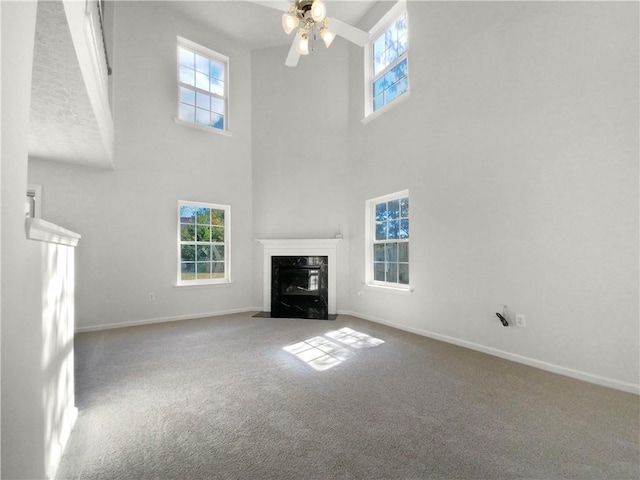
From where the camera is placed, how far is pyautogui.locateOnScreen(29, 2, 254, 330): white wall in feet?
14.4

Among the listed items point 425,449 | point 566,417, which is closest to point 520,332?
point 566,417

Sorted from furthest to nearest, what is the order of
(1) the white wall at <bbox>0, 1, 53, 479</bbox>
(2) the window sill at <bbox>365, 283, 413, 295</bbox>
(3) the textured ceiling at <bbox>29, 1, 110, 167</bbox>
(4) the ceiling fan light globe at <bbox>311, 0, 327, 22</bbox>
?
(2) the window sill at <bbox>365, 283, 413, 295</bbox>, (4) the ceiling fan light globe at <bbox>311, 0, 327, 22</bbox>, (3) the textured ceiling at <bbox>29, 1, 110, 167</bbox>, (1) the white wall at <bbox>0, 1, 53, 479</bbox>

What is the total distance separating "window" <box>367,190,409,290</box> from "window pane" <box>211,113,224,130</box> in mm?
3055

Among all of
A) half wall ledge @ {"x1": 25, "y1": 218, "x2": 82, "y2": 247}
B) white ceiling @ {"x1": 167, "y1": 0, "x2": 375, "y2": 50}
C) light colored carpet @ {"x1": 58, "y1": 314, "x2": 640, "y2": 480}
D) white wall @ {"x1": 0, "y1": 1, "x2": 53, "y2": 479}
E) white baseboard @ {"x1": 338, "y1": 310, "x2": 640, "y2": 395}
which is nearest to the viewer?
white wall @ {"x1": 0, "y1": 1, "x2": 53, "y2": 479}

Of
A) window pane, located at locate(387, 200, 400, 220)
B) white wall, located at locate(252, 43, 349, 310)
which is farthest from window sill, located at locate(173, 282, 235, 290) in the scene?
window pane, located at locate(387, 200, 400, 220)

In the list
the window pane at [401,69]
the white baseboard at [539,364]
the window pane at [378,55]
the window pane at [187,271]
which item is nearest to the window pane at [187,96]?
the window pane at [187,271]

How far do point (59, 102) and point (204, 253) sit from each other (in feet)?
10.2

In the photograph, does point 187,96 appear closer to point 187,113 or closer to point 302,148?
point 187,113

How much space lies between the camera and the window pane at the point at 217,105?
18.6 ft

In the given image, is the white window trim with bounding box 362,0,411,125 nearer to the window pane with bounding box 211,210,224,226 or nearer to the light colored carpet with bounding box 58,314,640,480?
the window pane with bounding box 211,210,224,226

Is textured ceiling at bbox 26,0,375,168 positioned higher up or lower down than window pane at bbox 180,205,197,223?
higher up

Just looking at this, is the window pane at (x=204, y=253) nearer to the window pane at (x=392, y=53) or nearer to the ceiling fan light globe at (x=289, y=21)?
the ceiling fan light globe at (x=289, y=21)

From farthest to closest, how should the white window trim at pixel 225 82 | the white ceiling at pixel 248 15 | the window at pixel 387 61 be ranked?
1. the white window trim at pixel 225 82
2. the white ceiling at pixel 248 15
3. the window at pixel 387 61

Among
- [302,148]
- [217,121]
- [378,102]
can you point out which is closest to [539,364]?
[378,102]
